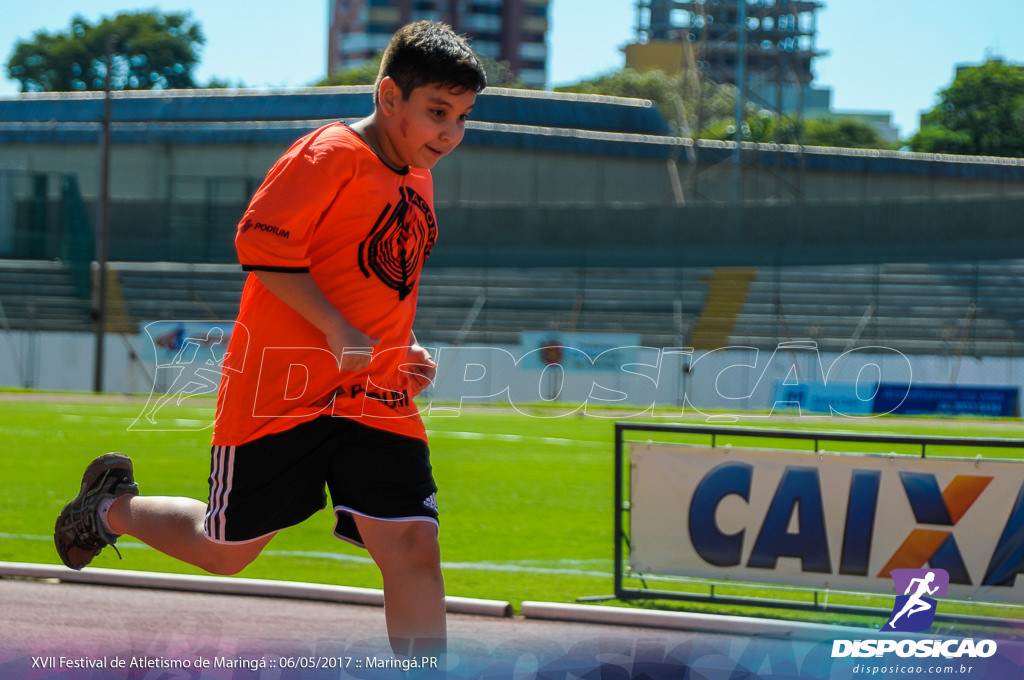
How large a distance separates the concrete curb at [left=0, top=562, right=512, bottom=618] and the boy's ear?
10.4 ft

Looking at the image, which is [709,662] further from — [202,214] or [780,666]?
[202,214]

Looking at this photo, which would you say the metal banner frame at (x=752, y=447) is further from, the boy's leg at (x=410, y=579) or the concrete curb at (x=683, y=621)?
the boy's leg at (x=410, y=579)

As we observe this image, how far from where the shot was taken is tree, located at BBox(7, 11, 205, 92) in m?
71.8

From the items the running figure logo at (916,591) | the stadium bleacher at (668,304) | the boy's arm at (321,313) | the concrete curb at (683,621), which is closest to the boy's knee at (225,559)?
the boy's arm at (321,313)

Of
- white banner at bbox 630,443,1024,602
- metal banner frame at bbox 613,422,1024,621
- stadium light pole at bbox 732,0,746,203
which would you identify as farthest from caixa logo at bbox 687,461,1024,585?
stadium light pole at bbox 732,0,746,203

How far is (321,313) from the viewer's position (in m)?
3.25

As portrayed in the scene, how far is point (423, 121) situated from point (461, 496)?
8142 millimetres

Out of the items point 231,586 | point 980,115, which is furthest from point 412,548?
point 980,115

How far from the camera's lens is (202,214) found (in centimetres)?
3853

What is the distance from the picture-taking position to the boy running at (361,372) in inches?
134

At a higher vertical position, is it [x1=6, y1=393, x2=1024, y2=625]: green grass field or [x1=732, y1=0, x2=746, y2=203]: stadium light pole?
[x1=732, y1=0, x2=746, y2=203]: stadium light pole

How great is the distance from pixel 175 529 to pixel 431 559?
895 millimetres

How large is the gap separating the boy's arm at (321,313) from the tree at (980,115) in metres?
29.5

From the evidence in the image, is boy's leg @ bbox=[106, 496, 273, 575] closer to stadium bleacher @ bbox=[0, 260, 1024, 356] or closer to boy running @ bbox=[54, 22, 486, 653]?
boy running @ bbox=[54, 22, 486, 653]
